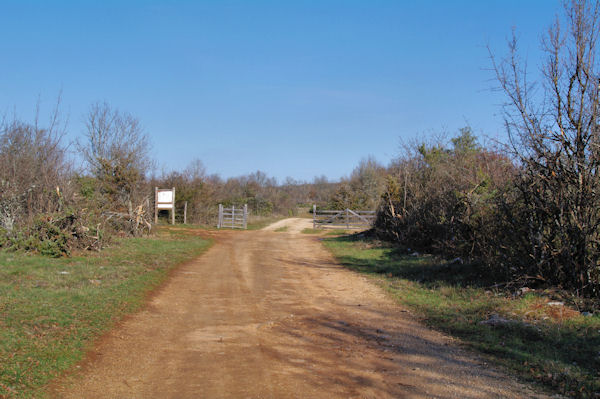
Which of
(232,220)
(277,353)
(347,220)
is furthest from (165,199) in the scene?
(277,353)

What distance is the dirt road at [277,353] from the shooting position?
516 centimetres

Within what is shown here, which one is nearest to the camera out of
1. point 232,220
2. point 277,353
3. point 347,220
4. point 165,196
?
point 277,353

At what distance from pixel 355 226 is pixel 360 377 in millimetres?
29702

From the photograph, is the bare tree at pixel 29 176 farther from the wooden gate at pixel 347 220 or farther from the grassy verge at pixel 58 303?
the wooden gate at pixel 347 220

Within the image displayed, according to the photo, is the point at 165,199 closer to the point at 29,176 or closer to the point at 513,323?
the point at 29,176

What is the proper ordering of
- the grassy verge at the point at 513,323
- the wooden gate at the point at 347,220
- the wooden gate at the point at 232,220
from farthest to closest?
1. the wooden gate at the point at 232,220
2. the wooden gate at the point at 347,220
3. the grassy verge at the point at 513,323

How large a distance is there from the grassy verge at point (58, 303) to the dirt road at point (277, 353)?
1.30 ft

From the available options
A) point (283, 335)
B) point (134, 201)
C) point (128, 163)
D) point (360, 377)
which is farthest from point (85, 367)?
point (128, 163)

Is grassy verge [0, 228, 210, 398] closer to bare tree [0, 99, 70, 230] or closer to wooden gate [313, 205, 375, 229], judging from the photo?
bare tree [0, 99, 70, 230]

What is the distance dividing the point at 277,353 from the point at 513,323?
4381 mm

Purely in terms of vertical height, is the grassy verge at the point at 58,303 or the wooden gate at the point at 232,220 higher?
the wooden gate at the point at 232,220

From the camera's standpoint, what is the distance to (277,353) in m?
6.47

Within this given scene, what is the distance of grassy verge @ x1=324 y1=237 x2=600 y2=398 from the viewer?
19.0ft

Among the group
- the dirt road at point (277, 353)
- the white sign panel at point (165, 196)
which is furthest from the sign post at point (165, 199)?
the dirt road at point (277, 353)
